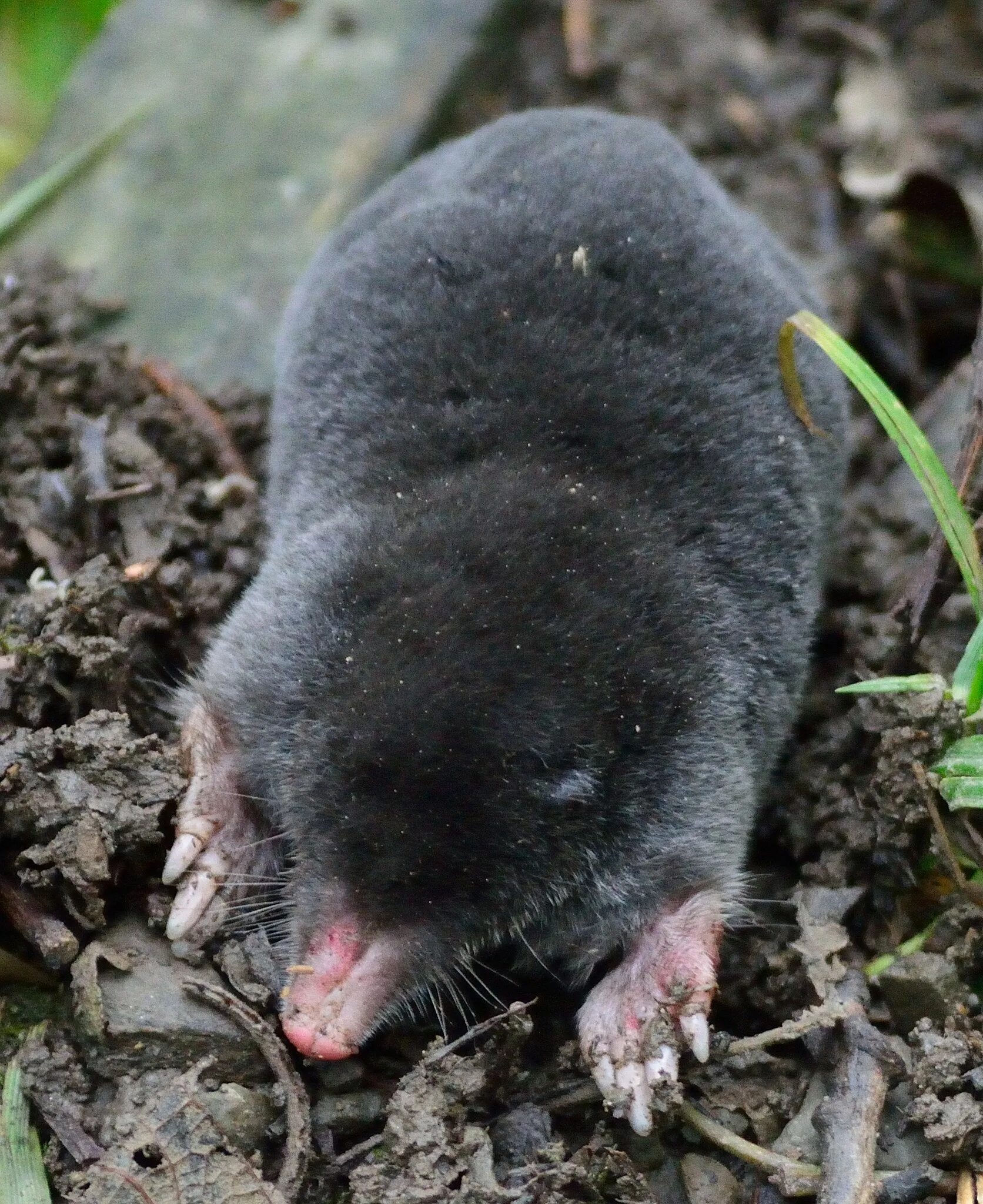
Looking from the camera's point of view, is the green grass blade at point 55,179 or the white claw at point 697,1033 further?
the green grass blade at point 55,179

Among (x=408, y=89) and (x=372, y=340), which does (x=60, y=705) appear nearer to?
(x=372, y=340)

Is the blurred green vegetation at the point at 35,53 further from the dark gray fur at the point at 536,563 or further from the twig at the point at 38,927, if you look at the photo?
the twig at the point at 38,927

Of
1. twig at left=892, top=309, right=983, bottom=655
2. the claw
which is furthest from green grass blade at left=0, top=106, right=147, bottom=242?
twig at left=892, top=309, right=983, bottom=655

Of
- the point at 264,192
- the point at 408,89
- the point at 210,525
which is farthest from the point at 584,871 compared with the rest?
the point at 408,89

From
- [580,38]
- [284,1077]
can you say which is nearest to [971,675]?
[284,1077]

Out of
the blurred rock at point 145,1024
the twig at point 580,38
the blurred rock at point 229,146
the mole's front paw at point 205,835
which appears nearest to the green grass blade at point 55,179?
the blurred rock at point 229,146

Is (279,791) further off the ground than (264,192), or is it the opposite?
(264,192)
